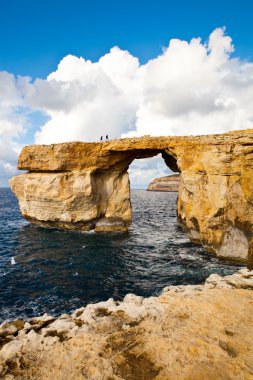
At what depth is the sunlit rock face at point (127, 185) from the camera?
20.1 meters

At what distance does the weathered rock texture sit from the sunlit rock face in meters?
131

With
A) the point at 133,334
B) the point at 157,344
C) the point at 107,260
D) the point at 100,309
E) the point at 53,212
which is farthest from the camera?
the point at 53,212

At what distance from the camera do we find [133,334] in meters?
8.29

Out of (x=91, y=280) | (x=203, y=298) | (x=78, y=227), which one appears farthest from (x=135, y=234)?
(x=203, y=298)

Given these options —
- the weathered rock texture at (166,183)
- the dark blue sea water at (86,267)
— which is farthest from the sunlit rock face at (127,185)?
the weathered rock texture at (166,183)

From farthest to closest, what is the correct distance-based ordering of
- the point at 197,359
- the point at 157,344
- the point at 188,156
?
the point at 188,156 → the point at 157,344 → the point at 197,359

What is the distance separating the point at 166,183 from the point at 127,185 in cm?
14034

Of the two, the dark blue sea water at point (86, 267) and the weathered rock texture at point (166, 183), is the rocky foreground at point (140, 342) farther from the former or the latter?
the weathered rock texture at point (166, 183)

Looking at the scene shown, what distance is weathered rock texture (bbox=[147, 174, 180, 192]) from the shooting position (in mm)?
165125

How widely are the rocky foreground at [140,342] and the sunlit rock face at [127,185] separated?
10.5 meters

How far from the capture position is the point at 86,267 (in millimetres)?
19594

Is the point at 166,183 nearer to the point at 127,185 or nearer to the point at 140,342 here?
the point at 127,185

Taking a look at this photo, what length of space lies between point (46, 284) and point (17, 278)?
2.37 meters

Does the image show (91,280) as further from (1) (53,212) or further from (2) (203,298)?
(1) (53,212)
